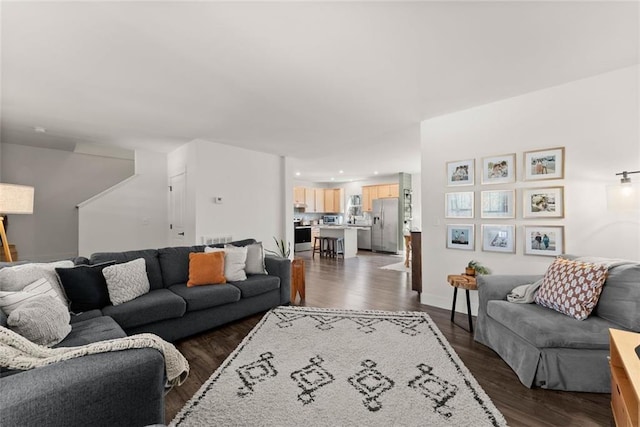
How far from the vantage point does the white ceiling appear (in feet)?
5.83

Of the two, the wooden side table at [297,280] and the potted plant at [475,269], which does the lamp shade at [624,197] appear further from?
the wooden side table at [297,280]

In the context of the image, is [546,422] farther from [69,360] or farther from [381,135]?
[381,135]

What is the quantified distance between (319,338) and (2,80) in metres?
3.91

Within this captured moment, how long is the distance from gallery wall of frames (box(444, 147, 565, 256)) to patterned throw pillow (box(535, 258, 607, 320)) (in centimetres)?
69

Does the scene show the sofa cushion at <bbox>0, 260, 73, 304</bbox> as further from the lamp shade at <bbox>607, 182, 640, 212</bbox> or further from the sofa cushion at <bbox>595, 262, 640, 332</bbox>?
the lamp shade at <bbox>607, 182, 640, 212</bbox>

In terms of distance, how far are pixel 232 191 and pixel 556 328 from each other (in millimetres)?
4838

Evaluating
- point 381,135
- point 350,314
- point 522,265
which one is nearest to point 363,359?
point 350,314

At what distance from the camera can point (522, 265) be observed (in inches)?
121

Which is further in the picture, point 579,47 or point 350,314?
point 350,314

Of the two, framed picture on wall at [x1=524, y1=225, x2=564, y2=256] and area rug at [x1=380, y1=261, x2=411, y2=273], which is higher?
framed picture on wall at [x1=524, y1=225, x2=564, y2=256]

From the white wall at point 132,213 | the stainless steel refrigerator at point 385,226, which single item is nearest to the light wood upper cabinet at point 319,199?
the stainless steel refrigerator at point 385,226

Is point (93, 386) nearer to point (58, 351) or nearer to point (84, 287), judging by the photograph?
point (58, 351)

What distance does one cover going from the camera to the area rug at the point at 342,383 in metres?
1.66

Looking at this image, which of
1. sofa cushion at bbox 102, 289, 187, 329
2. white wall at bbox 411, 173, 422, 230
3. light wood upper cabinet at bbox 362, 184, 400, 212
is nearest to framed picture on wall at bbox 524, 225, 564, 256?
sofa cushion at bbox 102, 289, 187, 329
